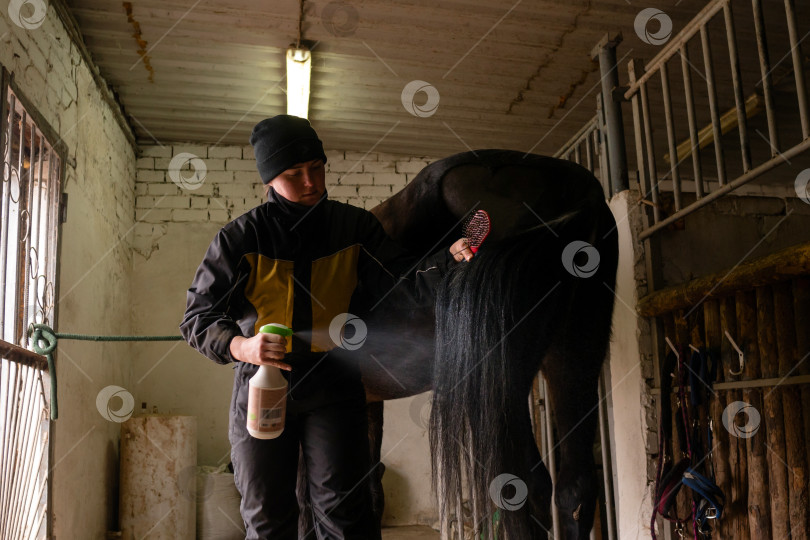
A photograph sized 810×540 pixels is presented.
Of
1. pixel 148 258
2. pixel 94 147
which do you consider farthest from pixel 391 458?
pixel 94 147

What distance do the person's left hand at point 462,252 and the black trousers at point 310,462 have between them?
1.36ft

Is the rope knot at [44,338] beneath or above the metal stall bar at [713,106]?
beneath

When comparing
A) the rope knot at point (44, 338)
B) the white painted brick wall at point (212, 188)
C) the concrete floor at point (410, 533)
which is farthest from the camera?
the white painted brick wall at point (212, 188)

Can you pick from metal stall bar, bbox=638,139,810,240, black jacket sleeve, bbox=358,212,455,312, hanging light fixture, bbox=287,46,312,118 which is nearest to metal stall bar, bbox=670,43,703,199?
metal stall bar, bbox=638,139,810,240

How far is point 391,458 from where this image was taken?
510 centimetres

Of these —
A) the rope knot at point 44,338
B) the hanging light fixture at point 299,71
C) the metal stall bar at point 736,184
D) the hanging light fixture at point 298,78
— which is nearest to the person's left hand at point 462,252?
the metal stall bar at point 736,184

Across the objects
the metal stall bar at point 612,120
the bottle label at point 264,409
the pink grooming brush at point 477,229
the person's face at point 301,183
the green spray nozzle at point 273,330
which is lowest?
the bottle label at point 264,409

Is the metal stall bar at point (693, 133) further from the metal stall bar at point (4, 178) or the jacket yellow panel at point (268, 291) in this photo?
the metal stall bar at point (4, 178)

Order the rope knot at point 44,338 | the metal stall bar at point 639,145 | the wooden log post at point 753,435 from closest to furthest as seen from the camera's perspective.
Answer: the wooden log post at point 753,435, the rope knot at point 44,338, the metal stall bar at point 639,145

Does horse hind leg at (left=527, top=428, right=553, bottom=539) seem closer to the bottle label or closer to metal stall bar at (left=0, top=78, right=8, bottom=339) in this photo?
the bottle label

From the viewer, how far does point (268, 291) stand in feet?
5.14

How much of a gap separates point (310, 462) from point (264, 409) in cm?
29

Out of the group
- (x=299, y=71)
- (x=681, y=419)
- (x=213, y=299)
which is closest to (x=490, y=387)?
(x=213, y=299)

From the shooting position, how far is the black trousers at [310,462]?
1.52 meters
